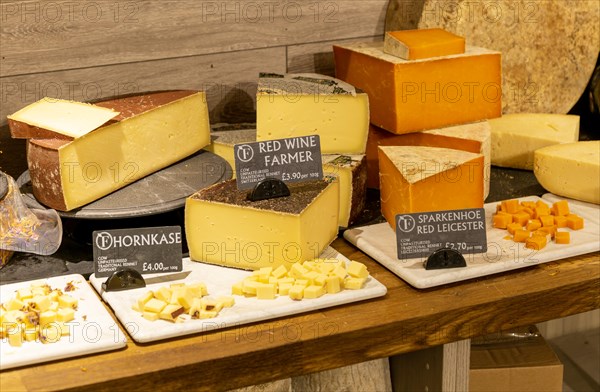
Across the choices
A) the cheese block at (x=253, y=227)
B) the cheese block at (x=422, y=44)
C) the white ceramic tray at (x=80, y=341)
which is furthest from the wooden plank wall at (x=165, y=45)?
the white ceramic tray at (x=80, y=341)

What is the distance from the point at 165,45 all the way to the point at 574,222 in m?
1.17

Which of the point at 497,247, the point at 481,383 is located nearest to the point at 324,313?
the point at 497,247

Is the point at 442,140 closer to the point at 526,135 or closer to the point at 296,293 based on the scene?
the point at 526,135

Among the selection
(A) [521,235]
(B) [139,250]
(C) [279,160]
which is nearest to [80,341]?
(B) [139,250]

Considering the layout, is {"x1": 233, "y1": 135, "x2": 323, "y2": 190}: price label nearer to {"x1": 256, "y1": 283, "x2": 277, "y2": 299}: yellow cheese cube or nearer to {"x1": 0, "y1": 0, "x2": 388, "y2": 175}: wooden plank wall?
{"x1": 256, "y1": 283, "x2": 277, "y2": 299}: yellow cheese cube

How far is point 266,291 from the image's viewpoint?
1.66 metres

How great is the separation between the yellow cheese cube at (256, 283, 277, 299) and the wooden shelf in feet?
0.19

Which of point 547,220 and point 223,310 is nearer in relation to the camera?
point 223,310

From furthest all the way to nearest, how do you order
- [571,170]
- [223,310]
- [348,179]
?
[571,170], [348,179], [223,310]

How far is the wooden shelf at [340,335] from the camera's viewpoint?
148 centimetres

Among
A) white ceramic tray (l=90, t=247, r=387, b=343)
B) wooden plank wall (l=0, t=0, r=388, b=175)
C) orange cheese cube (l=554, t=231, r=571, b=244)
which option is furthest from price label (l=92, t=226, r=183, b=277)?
orange cheese cube (l=554, t=231, r=571, b=244)

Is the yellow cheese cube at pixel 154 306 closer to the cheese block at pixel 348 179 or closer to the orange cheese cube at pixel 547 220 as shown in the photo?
the cheese block at pixel 348 179

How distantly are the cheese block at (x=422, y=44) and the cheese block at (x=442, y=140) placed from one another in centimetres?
20

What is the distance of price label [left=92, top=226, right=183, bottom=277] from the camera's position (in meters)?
1.69
